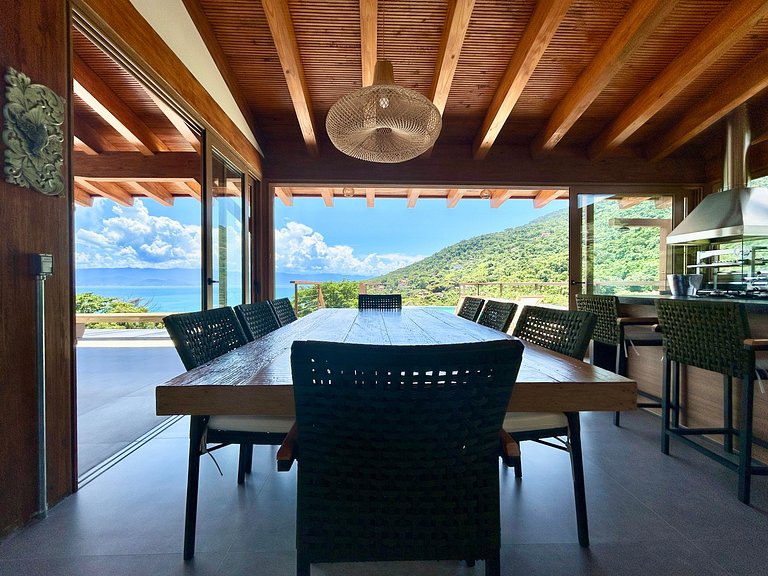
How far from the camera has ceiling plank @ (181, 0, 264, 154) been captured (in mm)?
2945

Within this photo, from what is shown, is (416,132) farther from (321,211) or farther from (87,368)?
(321,211)

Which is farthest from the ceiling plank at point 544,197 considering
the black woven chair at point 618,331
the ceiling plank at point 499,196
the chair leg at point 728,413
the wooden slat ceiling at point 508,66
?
the chair leg at point 728,413

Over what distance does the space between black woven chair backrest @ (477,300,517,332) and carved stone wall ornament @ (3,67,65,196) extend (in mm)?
2270

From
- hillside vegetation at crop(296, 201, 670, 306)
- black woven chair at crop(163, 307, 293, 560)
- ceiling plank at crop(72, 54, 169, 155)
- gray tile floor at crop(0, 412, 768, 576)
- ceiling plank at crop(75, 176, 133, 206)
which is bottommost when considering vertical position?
gray tile floor at crop(0, 412, 768, 576)

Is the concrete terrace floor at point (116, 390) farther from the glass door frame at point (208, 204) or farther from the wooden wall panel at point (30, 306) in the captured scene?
the glass door frame at point (208, 204)

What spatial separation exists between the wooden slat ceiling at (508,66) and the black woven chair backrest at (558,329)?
229 centimetres

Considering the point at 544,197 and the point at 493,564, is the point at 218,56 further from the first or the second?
the point at 544,197

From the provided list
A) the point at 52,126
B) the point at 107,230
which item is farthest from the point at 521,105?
the point at 107,230

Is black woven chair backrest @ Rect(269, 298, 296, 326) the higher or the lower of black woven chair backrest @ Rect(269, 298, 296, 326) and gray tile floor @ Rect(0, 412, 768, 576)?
the higher

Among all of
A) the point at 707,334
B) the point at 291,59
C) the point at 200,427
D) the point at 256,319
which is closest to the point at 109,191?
the point at 291,59

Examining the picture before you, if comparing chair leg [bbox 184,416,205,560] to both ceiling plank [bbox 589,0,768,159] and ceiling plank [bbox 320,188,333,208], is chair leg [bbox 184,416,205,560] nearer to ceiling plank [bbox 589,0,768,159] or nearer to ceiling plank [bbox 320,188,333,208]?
ceiling plank [bbox 589,0,768,159]

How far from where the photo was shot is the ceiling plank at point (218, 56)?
294cm

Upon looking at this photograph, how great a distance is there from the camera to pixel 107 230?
945cm

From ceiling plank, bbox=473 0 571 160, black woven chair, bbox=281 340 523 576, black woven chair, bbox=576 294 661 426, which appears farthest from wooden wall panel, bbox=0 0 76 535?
black woven chair, bbox=576 294 661 426
